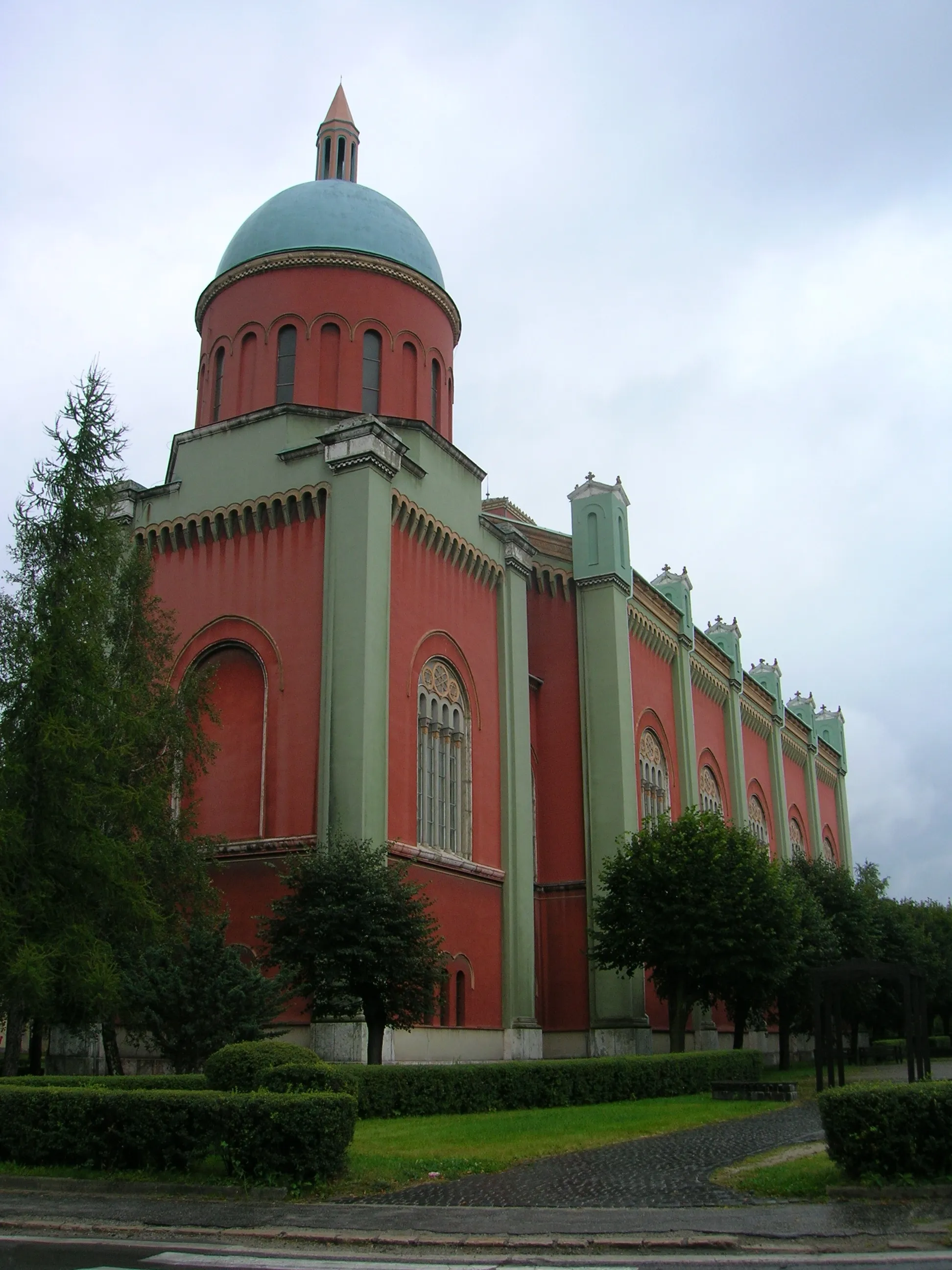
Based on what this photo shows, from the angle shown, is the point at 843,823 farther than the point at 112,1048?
Yes

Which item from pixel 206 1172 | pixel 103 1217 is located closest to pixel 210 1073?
pixel 206 1172

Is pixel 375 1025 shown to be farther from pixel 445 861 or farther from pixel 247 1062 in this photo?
pixel 247 1062

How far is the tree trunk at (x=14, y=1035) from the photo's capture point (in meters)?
Answer: 19.3

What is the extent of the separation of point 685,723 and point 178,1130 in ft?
109

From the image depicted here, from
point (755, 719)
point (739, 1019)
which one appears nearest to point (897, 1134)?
point (739, 1019)

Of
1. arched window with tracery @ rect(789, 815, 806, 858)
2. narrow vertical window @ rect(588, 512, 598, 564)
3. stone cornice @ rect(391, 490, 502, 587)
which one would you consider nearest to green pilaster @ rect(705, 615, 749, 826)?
arched window with tracery @ rect(789, 815, 806, 858)

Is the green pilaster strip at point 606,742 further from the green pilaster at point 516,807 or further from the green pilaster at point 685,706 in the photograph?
the green pilaster at point 685,706

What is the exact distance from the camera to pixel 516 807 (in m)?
32.4

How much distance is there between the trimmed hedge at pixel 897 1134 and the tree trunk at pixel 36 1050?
18106 mm

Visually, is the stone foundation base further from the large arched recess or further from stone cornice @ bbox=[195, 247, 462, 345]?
stone cornice @ bbox=[195, 247, 462, 345]

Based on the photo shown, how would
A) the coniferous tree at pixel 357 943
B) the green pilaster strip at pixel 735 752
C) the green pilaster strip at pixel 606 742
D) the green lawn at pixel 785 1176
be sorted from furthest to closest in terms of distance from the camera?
the green pilaster strip at pixel 735 752
the green pilaster strip at pixel 606 742
the coniferous tree at pixel 357 943
the green lawn at pixel 785 1176

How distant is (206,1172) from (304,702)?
50.8 feet

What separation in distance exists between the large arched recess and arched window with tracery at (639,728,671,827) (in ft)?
50.4

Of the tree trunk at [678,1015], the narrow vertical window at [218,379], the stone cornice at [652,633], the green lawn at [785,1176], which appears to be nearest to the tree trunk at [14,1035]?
the green lawn at [785,1176]
